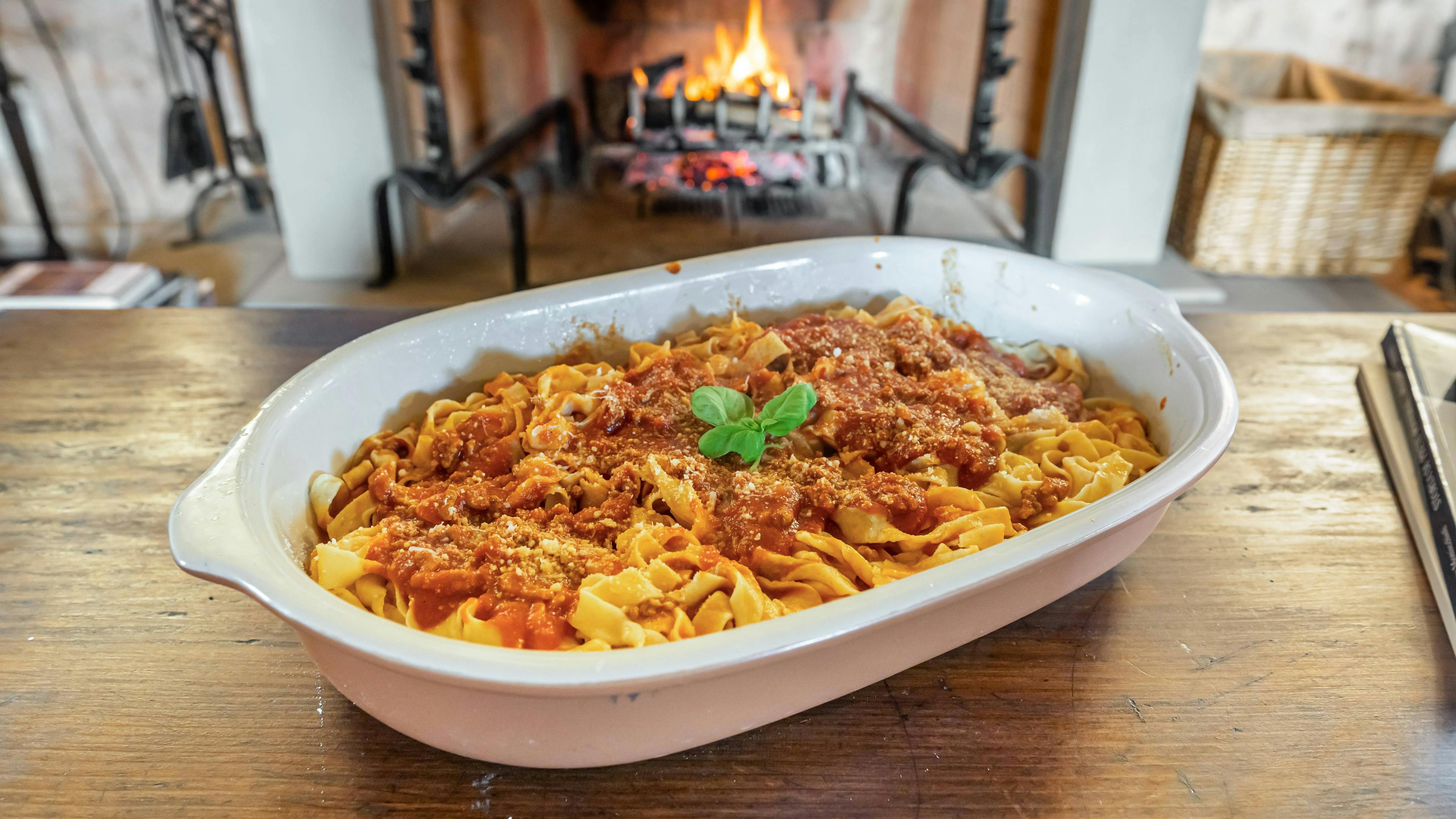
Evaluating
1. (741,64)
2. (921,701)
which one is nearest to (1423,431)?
(921,701)

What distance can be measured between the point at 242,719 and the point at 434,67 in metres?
2.51

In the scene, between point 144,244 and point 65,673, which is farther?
point 144,244

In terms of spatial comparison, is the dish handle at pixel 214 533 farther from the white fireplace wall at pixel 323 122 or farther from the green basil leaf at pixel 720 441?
the white fireplace wall at pixel 323 122

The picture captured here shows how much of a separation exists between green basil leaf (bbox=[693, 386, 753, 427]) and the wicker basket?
9.03 feet

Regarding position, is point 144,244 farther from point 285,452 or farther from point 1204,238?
point 1204,238

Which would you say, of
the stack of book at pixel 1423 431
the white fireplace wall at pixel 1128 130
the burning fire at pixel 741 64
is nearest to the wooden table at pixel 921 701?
the stack of book at pixel 1423 431

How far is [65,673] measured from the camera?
0.87 m

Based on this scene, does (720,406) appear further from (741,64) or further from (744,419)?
(741,64)

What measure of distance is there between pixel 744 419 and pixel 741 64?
3.74 m

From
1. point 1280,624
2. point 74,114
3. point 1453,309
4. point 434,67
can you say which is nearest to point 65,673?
point 1280,624

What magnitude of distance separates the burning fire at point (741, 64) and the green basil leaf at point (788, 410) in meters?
3.38

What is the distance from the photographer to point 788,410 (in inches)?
41.8

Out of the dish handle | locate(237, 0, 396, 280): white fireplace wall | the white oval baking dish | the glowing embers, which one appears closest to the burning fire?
the glowing embers

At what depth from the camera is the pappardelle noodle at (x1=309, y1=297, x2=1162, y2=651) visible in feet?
2.78
